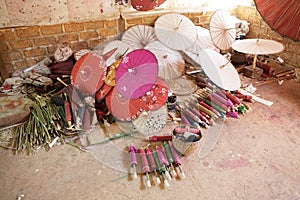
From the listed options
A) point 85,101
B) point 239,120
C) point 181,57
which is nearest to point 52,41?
point 85,101

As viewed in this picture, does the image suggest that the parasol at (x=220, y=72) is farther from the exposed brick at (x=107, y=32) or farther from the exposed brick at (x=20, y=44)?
the exposed brick at (x=20, y=44)

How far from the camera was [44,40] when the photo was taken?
9.26 feet

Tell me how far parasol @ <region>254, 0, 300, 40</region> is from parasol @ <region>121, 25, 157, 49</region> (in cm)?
138

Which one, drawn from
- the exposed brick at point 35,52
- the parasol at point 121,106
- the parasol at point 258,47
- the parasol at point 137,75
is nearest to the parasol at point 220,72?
the parasol at point 258,47

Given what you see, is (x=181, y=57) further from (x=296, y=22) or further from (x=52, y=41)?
(x=52, y=41)

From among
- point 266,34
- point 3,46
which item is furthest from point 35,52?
point 266,34

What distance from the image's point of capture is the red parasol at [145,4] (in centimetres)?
303

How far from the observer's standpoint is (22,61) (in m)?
2.83

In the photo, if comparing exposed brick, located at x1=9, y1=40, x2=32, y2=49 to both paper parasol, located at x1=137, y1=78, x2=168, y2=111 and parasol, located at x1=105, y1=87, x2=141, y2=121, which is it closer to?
parasol, located at x1=105, y1=87, x2=141, y2=121

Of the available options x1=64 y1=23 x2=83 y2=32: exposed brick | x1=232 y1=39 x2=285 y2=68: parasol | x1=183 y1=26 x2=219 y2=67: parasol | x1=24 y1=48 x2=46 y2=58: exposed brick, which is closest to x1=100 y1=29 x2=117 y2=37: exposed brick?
x1=64 y1=23 x2=83 y2=32: exposed brick

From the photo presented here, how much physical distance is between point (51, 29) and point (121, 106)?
144cm

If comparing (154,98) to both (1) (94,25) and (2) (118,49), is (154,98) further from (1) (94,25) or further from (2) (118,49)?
(1) (94,25)

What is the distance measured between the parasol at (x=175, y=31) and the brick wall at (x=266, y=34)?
1.12 metres

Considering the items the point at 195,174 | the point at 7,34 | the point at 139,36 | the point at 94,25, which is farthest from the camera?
the point at 139,36
